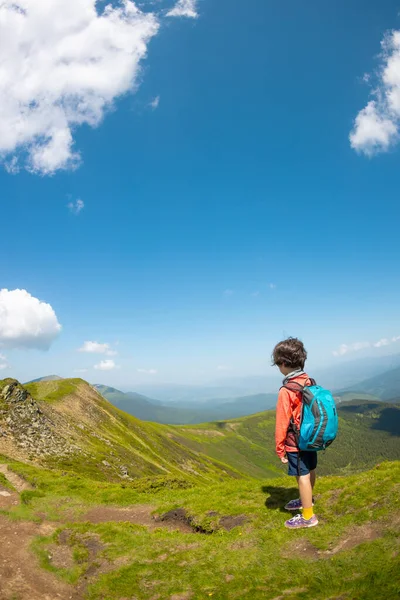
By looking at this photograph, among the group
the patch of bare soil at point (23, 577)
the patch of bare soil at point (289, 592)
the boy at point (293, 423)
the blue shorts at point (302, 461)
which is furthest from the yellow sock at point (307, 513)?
the patch of bare soil at point (23, 577)

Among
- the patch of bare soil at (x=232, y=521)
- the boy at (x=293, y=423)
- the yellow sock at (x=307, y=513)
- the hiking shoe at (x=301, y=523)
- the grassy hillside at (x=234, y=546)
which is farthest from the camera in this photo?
the patch of bare soil at (x=232, y=521)

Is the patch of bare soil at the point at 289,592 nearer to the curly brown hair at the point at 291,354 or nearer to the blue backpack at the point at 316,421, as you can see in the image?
the blue backpack at the point at 316,421

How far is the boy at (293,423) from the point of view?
10.3 m

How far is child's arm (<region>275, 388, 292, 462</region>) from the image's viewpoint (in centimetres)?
1017

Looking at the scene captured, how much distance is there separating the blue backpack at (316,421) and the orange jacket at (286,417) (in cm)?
28

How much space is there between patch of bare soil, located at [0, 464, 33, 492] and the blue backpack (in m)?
22.1

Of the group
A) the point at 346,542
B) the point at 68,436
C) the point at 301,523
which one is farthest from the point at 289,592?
the point at 68,436

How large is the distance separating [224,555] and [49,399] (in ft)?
284

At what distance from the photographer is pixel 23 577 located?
1115cm

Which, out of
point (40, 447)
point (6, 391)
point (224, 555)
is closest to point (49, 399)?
point (6, 391)

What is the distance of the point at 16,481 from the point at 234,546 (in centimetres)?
2217

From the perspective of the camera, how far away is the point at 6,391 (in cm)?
5388

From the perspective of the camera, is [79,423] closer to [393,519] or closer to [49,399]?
[49,399]

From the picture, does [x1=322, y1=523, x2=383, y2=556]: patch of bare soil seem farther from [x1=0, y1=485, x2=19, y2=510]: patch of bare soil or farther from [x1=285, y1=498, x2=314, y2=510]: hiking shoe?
[x1=0, y1=485, x2=19, y2=510]: patch of bare soil
